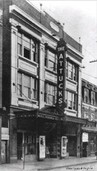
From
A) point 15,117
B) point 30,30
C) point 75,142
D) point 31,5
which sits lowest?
point 75,142

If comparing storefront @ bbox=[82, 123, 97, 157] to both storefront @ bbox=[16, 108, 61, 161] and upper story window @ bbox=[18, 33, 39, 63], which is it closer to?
storefront @ bbox=[16, 108, 61, 161]

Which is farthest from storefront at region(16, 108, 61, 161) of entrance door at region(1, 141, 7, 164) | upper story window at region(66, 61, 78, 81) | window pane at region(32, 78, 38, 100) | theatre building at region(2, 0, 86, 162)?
upper story window at region(66, 61, 78, 81)

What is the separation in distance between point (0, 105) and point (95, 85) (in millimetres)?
23912

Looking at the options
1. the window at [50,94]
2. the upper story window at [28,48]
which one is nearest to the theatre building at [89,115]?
the window at [50,94]

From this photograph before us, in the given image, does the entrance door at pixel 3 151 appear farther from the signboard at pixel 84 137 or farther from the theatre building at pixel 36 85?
the signboard at pixel 84 137

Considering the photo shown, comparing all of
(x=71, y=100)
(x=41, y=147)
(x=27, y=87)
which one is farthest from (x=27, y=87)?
(x=71, y=100)

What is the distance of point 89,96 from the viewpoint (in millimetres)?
43844

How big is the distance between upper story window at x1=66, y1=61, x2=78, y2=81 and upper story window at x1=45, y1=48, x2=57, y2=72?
8.87 ft

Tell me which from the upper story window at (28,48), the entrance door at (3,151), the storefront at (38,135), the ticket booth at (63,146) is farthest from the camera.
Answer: the ticket booth at (63,146)

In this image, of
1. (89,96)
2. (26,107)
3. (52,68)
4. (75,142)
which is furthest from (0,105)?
(89,96)

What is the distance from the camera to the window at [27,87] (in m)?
26.8

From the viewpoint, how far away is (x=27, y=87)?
27.9 m

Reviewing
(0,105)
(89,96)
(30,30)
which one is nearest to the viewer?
(0,105)

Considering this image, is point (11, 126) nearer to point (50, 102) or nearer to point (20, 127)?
point (20, 127)
